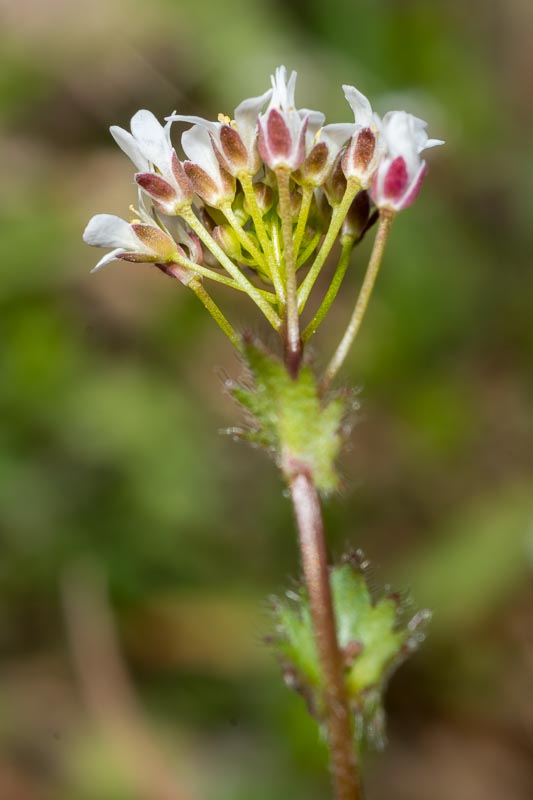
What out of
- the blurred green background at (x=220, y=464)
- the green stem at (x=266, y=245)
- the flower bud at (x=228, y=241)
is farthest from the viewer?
the blurred green background at (x=220, y=464)

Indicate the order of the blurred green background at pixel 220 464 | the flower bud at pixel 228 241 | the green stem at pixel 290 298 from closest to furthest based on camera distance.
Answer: the green stem at pixel 290 298
the flower bud at pixel 228 241
the blurred green background at pixel 220 464

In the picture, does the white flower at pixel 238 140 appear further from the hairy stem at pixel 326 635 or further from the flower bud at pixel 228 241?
the hairy stem at pixel 326 635

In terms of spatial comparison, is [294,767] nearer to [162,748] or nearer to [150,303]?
[162,748]

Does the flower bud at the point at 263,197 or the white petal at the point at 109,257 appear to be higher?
the flower bud at the point at 263,197

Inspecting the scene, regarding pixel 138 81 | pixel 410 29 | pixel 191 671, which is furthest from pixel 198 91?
pixel 191 671

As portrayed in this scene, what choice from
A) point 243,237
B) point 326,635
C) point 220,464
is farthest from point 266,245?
point 220,464

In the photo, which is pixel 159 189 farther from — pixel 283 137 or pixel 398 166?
pixel 398 166

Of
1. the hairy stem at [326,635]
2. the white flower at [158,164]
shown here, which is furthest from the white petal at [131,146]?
the hairy stem at [326,635]

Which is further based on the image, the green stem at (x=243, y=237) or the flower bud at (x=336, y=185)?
the flower bud at (x=336, y=185)
